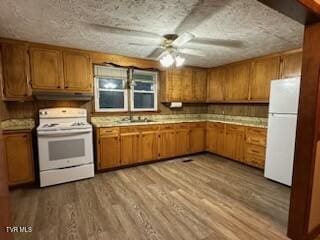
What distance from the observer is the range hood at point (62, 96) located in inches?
120

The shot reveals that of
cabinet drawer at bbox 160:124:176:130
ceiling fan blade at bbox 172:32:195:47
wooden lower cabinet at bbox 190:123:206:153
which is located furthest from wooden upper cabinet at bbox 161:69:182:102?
ceiling fan blade at bbox 172:32:195:47

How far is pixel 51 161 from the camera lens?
303 centimetres

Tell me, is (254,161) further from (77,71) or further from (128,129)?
(77,71)

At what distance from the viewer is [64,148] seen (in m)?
3.11

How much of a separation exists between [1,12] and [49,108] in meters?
1.70

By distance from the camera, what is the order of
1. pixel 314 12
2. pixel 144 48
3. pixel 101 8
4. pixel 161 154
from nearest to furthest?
pixel 314 12
pixel 101 8
pixel 144 48
pixel 161 154

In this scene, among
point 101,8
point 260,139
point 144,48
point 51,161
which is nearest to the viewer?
point 101,8

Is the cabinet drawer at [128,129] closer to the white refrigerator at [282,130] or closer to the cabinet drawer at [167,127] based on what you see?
the cabinet drawer at [167,127]

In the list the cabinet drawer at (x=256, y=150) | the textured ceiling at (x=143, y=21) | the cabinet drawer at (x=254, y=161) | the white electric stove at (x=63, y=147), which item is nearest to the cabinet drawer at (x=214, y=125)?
the cabinet drawer at (x=256, y=150)

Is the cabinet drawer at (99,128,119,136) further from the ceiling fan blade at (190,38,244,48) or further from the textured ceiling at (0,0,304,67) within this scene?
the ceiling fan blade at (190,38,244,48)

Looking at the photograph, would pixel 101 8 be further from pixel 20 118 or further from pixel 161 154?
pixel 161 154

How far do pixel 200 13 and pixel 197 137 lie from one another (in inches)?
127

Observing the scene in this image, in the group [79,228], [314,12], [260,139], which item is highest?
[314,12]

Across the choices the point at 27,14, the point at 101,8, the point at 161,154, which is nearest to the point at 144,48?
the point at 101,8
